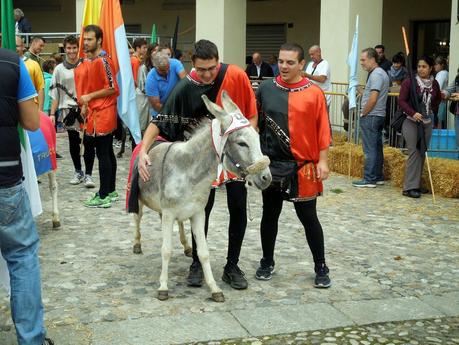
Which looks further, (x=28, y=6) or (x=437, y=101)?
(x=28, y=6)

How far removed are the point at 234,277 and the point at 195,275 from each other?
33 centimetres

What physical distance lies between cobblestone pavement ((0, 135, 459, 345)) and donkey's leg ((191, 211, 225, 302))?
0.35ft

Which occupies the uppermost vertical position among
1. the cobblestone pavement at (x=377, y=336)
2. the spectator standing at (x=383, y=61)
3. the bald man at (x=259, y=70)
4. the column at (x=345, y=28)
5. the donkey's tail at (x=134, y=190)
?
the column at (x=345, y=28)

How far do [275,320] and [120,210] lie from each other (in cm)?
405

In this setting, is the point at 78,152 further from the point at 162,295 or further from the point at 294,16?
the point at 294,16

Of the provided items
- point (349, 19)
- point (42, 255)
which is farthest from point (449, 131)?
point (42, 255)

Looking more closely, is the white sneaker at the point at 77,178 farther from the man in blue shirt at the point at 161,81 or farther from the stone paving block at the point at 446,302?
the stone paving block at the point at 446,302

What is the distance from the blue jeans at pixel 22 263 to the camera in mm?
4512

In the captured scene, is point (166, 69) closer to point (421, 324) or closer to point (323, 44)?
point (421, 324)

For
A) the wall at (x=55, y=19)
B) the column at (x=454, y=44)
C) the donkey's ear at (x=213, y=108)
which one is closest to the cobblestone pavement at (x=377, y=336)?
the donkey's ear at (x=213, y=108)

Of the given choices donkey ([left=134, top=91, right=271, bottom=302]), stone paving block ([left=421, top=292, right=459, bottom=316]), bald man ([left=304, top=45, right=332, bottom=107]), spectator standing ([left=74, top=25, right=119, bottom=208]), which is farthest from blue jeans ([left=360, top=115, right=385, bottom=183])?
donkey ([left=134, top=91, right=271, bottom=302])

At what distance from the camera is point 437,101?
1059cm

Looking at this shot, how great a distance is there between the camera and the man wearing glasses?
5.87 m

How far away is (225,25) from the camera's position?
18.7 metres
